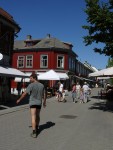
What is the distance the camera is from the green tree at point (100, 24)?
634 inches

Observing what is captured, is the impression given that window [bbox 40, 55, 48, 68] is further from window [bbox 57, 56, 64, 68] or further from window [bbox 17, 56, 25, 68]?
window [bbox 17, 56, 25, 68]

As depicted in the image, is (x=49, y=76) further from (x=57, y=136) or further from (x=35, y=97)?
(x=57, y=136)

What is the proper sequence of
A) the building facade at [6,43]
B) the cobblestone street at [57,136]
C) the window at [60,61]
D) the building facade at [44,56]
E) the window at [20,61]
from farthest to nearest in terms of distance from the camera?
the window at [20,61]
the window at [60,61]
the building facade at [44,56]
the building facade at [6,43]
the cobblestone street at [57,136]

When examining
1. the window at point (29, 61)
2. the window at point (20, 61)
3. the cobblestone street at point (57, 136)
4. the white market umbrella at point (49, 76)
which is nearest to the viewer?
the cobblestone street at point (57, 136)

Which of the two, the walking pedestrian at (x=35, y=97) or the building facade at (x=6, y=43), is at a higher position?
the building facade at (x=6, y=43)

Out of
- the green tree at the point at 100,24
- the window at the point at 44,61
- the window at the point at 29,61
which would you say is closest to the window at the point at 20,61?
the window at the point at 29,61

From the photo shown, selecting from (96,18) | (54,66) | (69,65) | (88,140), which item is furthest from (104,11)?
(69,65)

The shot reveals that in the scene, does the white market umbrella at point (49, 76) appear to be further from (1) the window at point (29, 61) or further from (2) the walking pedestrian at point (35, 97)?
(1) the window at point (29, 61)

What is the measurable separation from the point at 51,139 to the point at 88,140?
1.03 metres

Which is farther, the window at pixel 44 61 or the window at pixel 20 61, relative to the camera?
the window at pixel 20 61

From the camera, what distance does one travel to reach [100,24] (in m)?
16.2

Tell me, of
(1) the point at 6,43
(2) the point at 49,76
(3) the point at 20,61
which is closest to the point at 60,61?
(3) the point at 20,61

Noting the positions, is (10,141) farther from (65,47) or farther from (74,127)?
(65,47)

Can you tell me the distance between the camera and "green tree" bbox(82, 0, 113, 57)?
16.1 meters
